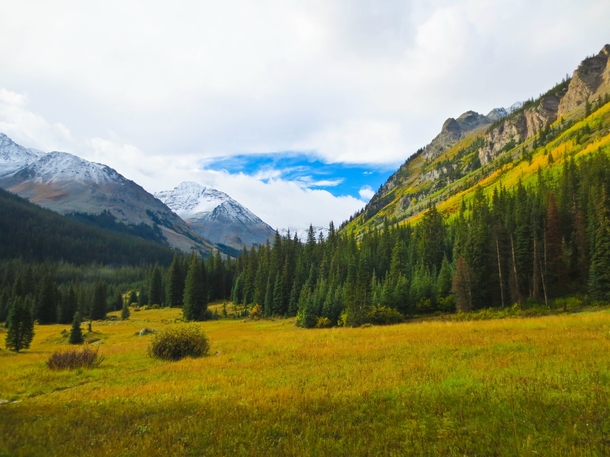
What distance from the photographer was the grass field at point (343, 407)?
8.10m

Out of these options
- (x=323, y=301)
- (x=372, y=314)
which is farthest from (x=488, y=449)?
(x=323, y=301)

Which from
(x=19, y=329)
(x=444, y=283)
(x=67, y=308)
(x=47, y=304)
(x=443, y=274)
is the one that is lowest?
(x=67, y=308)

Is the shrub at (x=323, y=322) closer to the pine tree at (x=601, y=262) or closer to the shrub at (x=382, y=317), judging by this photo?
the shrub at (x=382, y=317)

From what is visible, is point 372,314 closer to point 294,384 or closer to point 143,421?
point 294,384

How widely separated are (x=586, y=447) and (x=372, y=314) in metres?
48.2

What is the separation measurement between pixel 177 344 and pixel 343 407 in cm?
2042

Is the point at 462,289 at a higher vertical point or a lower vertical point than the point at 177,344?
higher

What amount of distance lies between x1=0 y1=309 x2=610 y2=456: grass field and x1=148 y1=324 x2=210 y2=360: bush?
6.94 meters

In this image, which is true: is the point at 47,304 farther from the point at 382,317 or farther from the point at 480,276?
the point at 480,276

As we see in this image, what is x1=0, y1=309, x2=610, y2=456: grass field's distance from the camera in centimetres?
810

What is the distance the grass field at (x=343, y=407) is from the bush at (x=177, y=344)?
6944 millimetres

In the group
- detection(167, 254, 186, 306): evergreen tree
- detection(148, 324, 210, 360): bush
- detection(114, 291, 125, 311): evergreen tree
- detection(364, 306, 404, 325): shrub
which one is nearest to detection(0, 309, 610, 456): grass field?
detection(148, 324, 210, 360): bush

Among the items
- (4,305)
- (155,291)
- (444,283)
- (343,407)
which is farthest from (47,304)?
(343,407)

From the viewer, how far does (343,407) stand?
1077 centimetres
